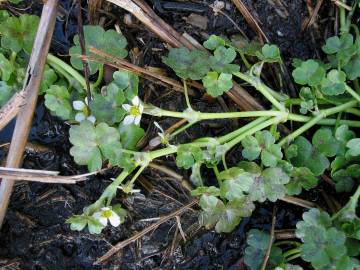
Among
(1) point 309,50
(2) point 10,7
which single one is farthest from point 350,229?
(2) point 10,7

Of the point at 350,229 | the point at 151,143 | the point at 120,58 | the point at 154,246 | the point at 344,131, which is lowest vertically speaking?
the point at 154,246

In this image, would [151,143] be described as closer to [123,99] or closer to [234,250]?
[123,99]

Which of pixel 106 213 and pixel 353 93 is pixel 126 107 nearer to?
pixel 106 213

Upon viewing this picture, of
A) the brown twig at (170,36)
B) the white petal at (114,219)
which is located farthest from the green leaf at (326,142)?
the white petal at (114,219)

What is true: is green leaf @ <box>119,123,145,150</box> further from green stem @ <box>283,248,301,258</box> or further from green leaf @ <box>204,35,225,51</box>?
green stem @ <box>283,248,301,258</box>

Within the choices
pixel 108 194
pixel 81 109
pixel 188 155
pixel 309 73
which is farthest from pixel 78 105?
pixel 309 73

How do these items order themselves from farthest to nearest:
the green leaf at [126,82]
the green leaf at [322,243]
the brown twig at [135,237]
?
the brown twig at [135,237]
the green leaf at [126,82]
the green leaf at [322,243]

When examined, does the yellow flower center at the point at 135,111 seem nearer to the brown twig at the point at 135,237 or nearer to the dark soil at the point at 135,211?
the dark soil at the point at 135,211
